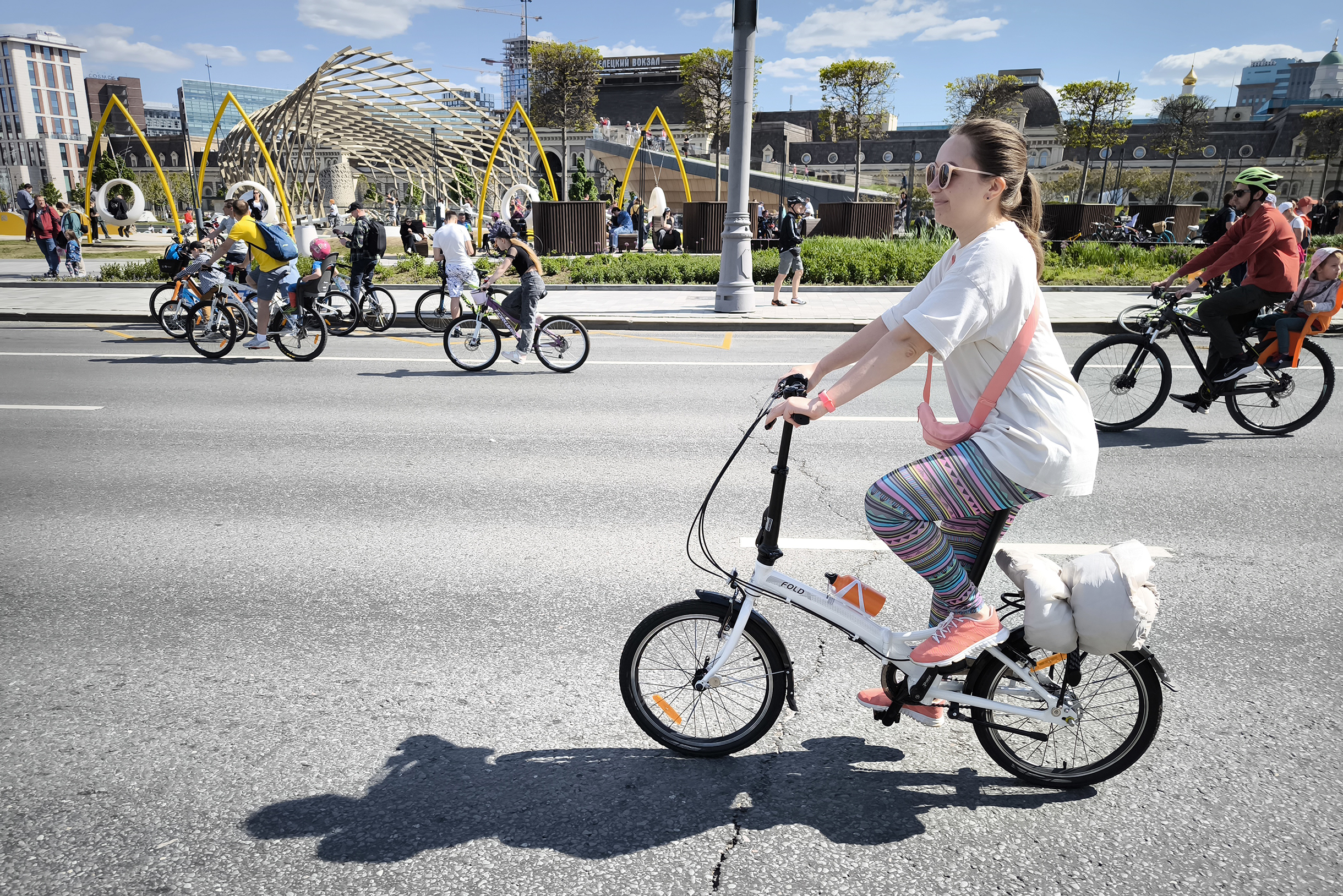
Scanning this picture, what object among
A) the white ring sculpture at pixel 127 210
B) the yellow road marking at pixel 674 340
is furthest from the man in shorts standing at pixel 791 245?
the white ring sculpture at pixel 127 210

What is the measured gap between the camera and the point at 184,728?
3092mm

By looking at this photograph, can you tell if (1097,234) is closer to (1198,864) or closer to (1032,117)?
(1198,864)

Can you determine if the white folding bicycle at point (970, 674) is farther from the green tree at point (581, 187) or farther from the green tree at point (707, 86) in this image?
the green tree at point (707, 86)

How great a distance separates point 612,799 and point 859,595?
1053 millimetres

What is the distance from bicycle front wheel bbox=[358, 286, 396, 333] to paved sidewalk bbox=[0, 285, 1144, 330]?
0.65 metres

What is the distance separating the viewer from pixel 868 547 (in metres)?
4.68

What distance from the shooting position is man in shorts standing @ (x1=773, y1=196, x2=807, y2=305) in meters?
15.1

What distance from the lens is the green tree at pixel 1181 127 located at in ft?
258

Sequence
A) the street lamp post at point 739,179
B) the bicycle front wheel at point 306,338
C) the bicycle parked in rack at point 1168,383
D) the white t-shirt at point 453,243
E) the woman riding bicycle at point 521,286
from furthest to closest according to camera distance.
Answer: the street lamp post at point 739,179, the white t-shirt at point 453,243, the bicycle front wheel at point 306,338, the woman riding bicycle at point 521,286, the bicycle parked in rack at point 1168,383

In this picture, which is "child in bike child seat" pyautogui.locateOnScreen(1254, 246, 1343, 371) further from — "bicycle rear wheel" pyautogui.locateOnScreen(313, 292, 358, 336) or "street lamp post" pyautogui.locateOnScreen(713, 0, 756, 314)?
"bicycle rear wheel" pyautogui.locateOnScreen(313, 292, 358, 336)

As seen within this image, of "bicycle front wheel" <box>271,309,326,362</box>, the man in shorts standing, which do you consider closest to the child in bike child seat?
the man in shorts standing

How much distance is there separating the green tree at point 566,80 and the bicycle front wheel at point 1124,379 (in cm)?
8708

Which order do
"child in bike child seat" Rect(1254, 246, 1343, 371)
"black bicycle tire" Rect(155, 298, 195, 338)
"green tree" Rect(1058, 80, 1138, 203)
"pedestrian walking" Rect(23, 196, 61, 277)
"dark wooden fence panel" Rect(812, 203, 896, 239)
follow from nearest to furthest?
"child in bike child seat" Rect(1254, 246, 1343, 371) → "black bicycle tire" Rect(155, 298, 195, 338) → "pedestrian walking" Rect(23, 196, 61, 277) → "dark wooden fence panel" Rect(812, 203, 896, 239) → "green tree" Rect(1058, 80, 1138, 203)

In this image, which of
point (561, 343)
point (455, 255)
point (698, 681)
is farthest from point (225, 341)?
point (698, 681)
